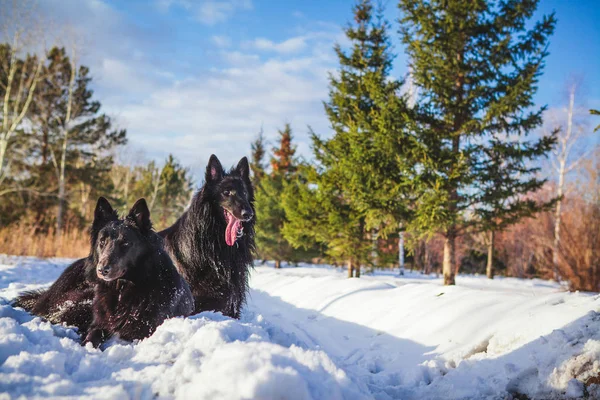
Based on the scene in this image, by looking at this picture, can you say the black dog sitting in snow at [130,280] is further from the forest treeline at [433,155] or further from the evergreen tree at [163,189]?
the evergreen tree at [163,189]

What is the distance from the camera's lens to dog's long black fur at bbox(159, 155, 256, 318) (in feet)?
14.0

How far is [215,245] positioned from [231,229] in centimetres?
28

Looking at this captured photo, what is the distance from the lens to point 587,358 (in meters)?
2.76

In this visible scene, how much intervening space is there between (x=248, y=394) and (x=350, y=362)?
3.04m

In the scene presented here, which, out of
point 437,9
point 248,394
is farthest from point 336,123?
point 248,394

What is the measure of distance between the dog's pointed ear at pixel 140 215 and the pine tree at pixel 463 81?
8.26 meters

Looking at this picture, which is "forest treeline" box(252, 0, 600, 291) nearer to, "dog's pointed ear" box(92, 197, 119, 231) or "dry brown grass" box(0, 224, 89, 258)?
"dog's pointed ear" box(92, 197, 119, 231)

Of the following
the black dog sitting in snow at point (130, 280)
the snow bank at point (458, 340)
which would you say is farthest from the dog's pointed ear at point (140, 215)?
the snow bank at point (458, 340)

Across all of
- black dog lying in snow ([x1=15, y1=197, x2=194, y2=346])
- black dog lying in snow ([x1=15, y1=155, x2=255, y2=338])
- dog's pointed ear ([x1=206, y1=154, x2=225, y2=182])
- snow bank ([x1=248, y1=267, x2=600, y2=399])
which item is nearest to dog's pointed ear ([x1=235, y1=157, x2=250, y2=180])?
black dog lying in snow ([x1=15, y1=155, x2=255, y2=338])

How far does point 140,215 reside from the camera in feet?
10.5

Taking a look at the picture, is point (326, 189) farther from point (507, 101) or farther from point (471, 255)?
point (471, 255)

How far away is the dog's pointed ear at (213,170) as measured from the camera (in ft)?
14.5

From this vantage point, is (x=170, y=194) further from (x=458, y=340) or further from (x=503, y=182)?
(x=458, y=340)

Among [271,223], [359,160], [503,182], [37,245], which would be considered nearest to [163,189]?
[271,223]
